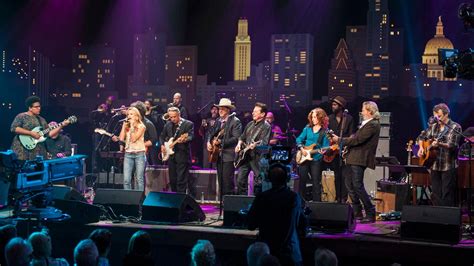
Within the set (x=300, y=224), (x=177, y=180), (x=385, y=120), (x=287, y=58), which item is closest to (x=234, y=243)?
(x=300, y=224)

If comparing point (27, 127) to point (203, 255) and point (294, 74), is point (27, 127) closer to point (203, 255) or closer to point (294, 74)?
point (294, 74)

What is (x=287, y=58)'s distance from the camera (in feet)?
56.7

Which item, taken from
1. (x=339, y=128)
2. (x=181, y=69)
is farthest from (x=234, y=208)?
(x=181, y=69)

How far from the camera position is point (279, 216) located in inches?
267

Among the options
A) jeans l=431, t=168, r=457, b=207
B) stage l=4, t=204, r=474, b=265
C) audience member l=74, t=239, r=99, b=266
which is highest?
jeans l=431, t=168, r=457, b=207

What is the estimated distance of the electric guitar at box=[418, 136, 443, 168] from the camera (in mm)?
10078

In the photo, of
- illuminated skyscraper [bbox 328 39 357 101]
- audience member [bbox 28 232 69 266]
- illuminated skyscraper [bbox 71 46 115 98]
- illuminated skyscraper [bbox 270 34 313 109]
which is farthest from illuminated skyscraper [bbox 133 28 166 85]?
audience member [bbox 28 232 69 266]

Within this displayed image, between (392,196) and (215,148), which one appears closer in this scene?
(392,196)

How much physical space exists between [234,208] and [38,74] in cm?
1234

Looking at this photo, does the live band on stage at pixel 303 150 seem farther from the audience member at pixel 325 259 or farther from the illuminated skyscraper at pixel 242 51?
the illuminated skyscraper at pixel 242 51

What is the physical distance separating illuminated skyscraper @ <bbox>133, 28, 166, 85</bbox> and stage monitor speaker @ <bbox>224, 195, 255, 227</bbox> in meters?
9.81

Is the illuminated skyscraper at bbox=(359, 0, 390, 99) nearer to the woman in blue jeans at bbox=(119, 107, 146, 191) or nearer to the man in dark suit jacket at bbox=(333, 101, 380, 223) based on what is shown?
the man in dark suit jacket at bbox=(333, 101, 380, 223)

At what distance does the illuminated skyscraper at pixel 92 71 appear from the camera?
19.7m

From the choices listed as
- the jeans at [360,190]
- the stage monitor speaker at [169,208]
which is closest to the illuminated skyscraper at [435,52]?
the jeans at [360,190]
